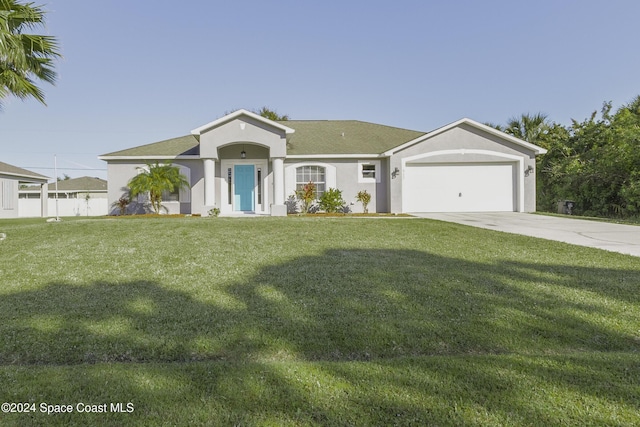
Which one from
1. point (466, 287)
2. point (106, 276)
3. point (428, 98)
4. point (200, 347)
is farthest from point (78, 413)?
point (428, 98)

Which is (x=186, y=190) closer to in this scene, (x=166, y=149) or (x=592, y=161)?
(x=166, y=149)

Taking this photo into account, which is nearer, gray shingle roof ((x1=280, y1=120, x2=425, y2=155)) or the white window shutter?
the white window shutter

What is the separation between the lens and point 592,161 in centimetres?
1858

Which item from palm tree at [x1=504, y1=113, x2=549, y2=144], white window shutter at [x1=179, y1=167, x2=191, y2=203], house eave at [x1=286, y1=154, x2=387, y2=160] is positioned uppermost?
palm tree at [x1=504, y1=113, x2=549, y2=144]

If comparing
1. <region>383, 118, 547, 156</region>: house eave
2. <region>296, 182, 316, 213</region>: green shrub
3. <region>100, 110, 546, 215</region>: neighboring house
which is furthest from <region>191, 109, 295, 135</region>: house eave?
<region>383, 118, 547, 156</region>: house eave

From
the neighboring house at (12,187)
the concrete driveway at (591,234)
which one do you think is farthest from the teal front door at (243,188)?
the neighboring house at (12,187)

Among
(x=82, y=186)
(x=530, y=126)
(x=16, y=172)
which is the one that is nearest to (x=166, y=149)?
(x=16, y=172)

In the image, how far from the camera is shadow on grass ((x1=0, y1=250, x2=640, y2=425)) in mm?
2061

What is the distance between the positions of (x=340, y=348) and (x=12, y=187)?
27922 millimetres

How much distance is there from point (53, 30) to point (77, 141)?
29615 mm

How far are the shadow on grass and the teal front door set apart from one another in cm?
1192

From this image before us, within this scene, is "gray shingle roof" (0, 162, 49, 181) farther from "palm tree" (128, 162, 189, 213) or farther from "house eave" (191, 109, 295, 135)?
"house eave" (191, 109, 295, 135)

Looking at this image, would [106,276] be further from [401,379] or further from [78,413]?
[401,379]

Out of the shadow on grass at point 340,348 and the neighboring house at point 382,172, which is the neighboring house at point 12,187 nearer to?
the neighboring house at point 382,172
